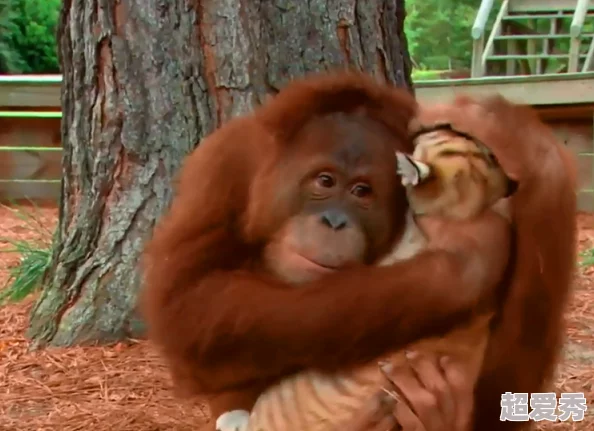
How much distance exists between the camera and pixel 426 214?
193 cm

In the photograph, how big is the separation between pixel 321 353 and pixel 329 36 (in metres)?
1.50

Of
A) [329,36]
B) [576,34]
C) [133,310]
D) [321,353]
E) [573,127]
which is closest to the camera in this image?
[321,353]

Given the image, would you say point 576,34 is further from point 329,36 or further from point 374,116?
point 374,116

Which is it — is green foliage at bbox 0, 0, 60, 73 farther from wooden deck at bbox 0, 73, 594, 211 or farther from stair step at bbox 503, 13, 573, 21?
stair step at bbox 503, 13, 573, 21

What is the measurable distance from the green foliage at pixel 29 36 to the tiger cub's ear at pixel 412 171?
9.71 meters

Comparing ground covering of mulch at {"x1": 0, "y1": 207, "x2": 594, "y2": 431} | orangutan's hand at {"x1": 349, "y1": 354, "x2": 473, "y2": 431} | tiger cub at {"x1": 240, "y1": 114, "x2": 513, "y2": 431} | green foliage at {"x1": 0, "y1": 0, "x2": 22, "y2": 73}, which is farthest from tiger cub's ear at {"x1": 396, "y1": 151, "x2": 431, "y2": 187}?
green foliage at {"x1": 0, "y1": 0, "x2": 22, "y2": 73}

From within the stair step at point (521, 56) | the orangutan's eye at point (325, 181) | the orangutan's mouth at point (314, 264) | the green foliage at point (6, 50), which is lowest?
the stair step at point (521, 56)

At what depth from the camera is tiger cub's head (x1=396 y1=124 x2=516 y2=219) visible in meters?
1.86

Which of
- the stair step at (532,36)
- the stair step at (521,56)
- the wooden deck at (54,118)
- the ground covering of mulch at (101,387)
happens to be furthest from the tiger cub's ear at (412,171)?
the stair step at (532,36)

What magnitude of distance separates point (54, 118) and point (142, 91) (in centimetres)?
390

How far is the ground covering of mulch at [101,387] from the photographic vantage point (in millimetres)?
3201

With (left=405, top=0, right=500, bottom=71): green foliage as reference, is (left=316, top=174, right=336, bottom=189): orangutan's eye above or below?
above

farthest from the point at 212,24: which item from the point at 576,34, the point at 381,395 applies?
the point at 576,34

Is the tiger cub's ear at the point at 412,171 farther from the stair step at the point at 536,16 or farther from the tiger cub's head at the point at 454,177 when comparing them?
the stair step at the point at 536,16
